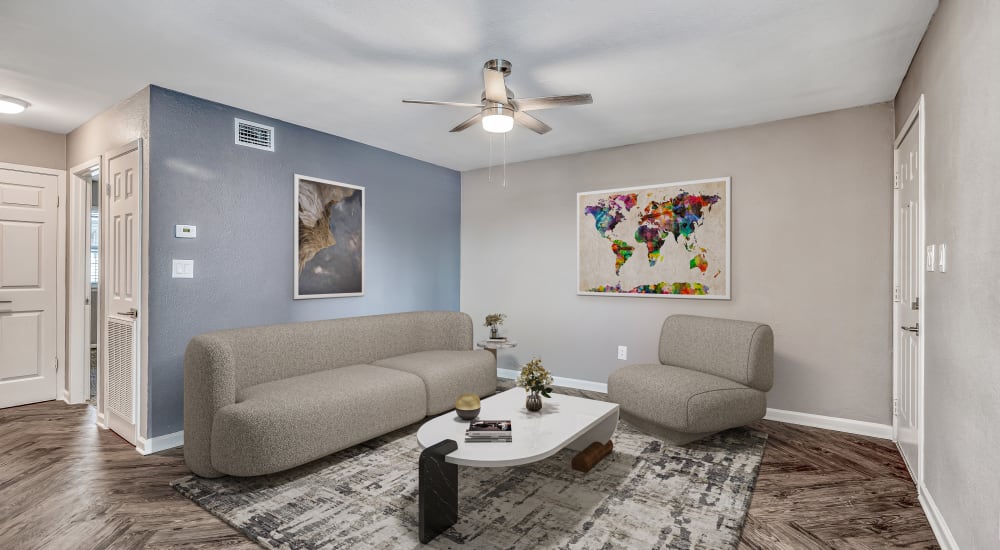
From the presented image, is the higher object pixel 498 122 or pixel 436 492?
pixel 498 122

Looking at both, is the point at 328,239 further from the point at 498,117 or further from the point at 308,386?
the point at 498,117

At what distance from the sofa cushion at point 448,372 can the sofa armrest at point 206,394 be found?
1.28 meters

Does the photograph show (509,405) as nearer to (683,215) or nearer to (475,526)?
(475,526)

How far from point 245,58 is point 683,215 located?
3467 millimetres

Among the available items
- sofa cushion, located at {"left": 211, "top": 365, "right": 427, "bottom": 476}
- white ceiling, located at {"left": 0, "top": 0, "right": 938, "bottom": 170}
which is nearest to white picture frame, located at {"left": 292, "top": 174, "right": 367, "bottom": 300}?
white ceiling, located at {"left": 0, "top": 0, "right": 938, "bottom": 170}

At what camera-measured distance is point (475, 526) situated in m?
2.21

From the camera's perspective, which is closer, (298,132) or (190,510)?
(190,510)

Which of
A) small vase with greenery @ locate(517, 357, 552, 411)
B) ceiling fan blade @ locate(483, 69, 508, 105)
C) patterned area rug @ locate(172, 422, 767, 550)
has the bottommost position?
patterned area rug @ locate(172, 422, 767, 550)

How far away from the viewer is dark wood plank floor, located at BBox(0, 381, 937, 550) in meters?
2.12

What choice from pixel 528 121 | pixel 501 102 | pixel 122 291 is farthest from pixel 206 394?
pixel 528 121

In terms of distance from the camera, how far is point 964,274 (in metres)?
1.85

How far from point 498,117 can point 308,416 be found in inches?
78.9

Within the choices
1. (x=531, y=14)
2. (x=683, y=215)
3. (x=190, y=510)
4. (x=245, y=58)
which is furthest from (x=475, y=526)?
(x=683, y=215)

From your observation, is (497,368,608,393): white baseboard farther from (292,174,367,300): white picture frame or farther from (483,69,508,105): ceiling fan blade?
(483,69,508,105): ceiling fan blade
